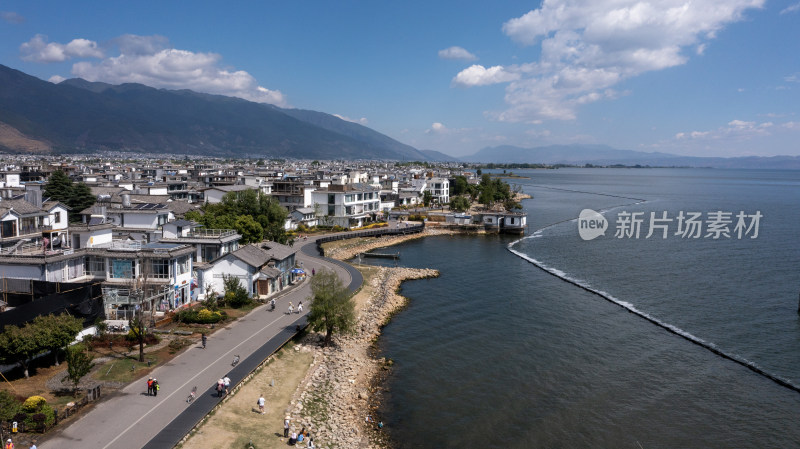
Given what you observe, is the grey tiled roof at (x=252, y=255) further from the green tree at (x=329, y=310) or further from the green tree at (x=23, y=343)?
the green tree at (x=23, y=343)

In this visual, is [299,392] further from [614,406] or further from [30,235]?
[30,235]

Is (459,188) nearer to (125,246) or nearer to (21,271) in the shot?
(125,246)

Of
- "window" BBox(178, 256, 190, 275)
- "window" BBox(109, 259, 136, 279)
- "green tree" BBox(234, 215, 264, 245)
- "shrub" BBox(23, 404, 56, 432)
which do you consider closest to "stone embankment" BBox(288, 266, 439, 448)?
"shrub" BBox(23, 404, 56, 432)

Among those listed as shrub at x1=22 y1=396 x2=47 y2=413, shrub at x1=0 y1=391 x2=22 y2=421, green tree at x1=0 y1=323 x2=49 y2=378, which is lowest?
shrub at x1=22 y1=396 x2=47 y2=413

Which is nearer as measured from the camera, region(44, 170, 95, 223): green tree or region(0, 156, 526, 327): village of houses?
region(0, 156, 526, 327): village of houses

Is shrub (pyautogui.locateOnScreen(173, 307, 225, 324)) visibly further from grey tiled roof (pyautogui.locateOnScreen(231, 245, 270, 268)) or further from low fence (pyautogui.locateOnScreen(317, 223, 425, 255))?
low fence (pyautogui.locateOnScreen(317, 223, 425, 255))

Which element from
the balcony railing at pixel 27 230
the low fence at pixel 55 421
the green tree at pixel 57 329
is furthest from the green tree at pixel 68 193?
the low fence at pixel 55 421

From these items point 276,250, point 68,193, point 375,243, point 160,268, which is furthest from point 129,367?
point 375,243
